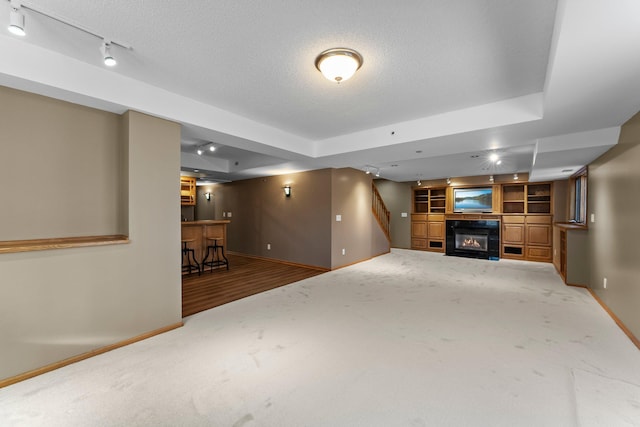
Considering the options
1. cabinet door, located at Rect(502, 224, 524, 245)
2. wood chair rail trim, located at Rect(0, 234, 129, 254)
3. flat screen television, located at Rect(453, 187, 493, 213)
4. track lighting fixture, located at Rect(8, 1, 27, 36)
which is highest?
track lighting fixture, located at Rect(8, 1, 27, 36)

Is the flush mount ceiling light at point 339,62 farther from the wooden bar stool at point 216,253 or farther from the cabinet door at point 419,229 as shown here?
the cabinet door at point 419,229

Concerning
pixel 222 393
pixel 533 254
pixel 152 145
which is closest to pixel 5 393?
pixel 222 393

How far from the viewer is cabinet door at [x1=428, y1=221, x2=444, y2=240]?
898cm

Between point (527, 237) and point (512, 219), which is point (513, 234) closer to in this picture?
point (527, 237)

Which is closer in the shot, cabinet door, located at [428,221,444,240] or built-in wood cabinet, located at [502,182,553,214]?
built-in wood cabinet, located at [502,182,553,214]

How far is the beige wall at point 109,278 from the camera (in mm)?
2178

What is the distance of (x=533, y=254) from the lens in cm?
755

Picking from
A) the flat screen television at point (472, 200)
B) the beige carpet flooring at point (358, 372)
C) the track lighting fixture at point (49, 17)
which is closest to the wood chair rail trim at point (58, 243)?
the beige carpet flooring at point (358, 372)

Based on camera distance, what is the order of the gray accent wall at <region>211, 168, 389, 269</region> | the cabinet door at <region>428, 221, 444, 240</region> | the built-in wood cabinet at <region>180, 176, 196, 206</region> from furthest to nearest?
the cabinet door at <region>428, 221, 444, 240</region> → the built-in wood cabinet at <region>180, 176, 196, 206</region> → the gray accent wall at <region>211, 168, 389, 269</region>

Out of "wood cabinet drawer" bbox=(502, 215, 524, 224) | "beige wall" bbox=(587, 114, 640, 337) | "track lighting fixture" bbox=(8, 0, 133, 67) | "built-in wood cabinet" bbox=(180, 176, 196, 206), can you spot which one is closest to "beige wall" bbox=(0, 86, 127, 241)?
"track lighting fixture" bbox=(8, 0, 133, 67)

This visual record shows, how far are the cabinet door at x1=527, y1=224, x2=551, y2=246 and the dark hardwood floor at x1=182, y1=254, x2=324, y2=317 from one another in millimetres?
6210

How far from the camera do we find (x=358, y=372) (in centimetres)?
225

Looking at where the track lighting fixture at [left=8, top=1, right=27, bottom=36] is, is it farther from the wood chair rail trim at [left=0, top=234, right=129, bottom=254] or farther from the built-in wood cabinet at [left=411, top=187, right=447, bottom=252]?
the built-in wood cabinet at [left=411, top=187, right=447, bottom=252]

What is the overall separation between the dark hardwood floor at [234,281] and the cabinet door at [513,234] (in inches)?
229
